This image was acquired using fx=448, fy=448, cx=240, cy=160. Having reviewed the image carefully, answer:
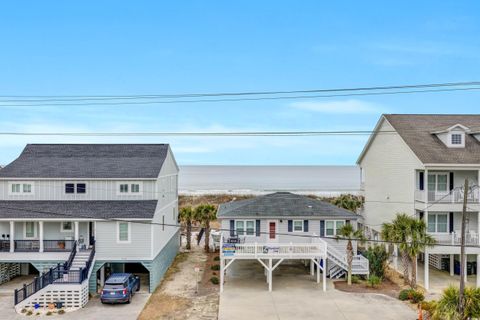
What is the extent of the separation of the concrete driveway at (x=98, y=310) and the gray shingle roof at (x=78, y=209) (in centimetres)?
450

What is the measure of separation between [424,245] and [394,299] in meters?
3.71

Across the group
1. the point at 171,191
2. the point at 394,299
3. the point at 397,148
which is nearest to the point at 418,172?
the point at 397,148

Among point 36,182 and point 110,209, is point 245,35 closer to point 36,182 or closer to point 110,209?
point 110,209

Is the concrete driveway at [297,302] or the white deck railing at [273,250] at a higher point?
the white deck railing at [273,250]

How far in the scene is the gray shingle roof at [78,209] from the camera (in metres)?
26.0

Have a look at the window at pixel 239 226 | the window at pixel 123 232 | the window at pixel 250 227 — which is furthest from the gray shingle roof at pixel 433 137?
the window at pixel 123 232

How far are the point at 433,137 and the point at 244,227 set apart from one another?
14593mm

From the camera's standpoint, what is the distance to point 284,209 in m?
30.9

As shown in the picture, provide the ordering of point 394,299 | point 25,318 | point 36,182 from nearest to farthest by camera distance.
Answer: point 25,318 → point 394,299 → point 36,182

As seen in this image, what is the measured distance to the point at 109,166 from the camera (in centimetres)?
2973

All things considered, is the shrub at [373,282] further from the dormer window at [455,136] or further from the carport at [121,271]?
the carport at [121,271]

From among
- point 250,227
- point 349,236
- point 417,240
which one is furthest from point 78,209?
point 417,240

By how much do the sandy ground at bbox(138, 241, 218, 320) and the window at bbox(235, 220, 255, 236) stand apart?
11.7 feet

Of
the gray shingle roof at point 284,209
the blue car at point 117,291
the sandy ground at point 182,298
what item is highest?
the gray shingle roof at point 284,209
